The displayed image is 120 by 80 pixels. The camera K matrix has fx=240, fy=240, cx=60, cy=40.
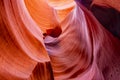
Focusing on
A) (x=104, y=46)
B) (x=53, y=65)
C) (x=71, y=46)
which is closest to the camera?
(x=53, y=65)

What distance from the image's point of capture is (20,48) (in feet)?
2.06

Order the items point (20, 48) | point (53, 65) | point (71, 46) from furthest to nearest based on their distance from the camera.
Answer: point (71, 46) → point (53, 65) → point (20, 48)

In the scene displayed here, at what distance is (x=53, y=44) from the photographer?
799mm

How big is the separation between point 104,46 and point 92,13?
15 centimetres

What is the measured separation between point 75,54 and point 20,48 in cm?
26

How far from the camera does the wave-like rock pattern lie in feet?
1.99

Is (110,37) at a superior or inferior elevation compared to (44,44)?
inferior

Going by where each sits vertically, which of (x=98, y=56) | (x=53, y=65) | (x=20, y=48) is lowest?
(x=98, y=56)

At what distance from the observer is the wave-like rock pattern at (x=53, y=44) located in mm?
605

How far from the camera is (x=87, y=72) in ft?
2.68

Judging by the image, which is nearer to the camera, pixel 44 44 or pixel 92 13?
pixel 44 44

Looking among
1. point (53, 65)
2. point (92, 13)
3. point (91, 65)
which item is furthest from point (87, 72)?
point (92, 13)

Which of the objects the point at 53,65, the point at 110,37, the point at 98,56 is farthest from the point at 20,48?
the point at 110,37

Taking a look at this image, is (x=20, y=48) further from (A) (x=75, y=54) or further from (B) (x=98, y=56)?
(B) (x=98, y=56)
